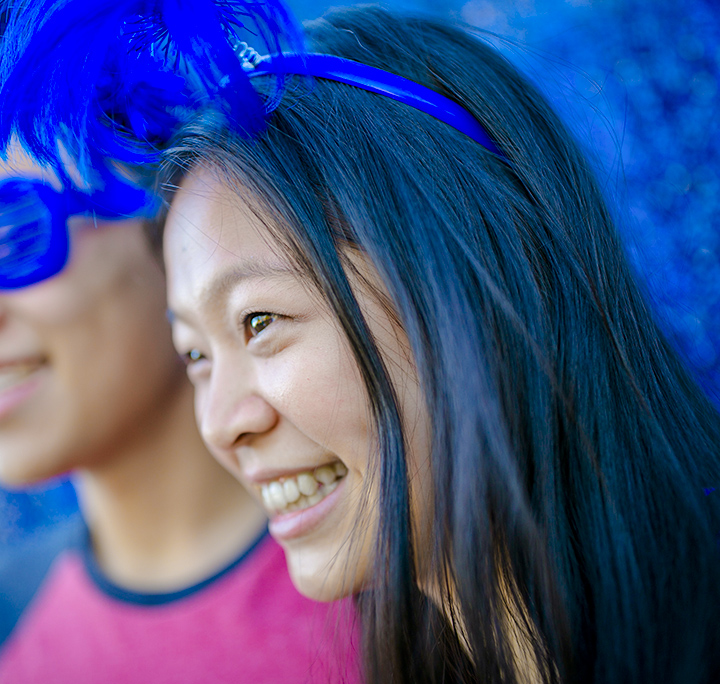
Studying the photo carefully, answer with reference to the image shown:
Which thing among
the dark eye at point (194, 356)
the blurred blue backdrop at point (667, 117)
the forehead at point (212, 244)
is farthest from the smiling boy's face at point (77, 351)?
the blurred blue backdrop at point (667, 117)

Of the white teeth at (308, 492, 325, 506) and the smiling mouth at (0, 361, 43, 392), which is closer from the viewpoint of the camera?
the white teeth at (308, 492, 325, 506)

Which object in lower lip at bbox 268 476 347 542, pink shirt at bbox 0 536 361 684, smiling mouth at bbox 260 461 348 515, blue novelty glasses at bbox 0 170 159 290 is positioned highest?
blue novelty glasses at bbox 0 170 159 290

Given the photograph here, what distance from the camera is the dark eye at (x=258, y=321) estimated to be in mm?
635

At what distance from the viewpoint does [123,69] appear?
2.13 feet

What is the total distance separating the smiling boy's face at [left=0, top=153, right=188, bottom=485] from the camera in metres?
0.83

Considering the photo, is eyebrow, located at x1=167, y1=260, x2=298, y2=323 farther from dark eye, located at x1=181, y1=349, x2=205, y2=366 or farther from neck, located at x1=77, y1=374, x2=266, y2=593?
neck, located at x1=77, y1=374, x2=266, y2=593

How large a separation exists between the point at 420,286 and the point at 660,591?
0.38m

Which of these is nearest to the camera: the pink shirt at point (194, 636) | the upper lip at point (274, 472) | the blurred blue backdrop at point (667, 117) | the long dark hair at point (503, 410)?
the long dark hair at point (503, 410)

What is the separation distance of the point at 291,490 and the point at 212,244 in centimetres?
30

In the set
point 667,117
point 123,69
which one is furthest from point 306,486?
point 667,117

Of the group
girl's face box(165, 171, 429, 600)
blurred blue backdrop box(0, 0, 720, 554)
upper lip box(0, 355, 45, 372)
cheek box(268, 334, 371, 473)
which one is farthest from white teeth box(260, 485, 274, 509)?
blurred blue backdrop box(0, 0, 720, 554)

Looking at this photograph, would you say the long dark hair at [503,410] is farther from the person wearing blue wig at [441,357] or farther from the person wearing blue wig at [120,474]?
the person wearing blue wig at [120,474]

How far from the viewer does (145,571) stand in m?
1.03

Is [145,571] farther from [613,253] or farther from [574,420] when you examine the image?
[613,253]
